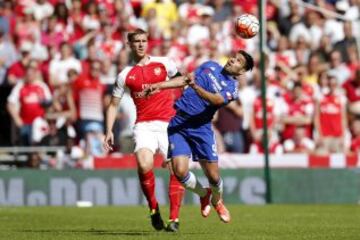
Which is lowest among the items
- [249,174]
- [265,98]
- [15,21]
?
[249,174]

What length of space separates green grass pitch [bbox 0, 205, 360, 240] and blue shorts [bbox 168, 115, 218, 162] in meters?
0.92

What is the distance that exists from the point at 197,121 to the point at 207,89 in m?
0.44

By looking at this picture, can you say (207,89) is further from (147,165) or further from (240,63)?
(147,165)

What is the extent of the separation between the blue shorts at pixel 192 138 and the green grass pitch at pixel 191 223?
3.03 feet

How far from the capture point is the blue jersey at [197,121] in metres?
13.6

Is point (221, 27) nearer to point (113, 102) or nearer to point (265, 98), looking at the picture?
point (265, 98)

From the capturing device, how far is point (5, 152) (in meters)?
22.8

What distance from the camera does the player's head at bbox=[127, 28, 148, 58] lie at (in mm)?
13942

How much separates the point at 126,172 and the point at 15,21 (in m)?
5.17

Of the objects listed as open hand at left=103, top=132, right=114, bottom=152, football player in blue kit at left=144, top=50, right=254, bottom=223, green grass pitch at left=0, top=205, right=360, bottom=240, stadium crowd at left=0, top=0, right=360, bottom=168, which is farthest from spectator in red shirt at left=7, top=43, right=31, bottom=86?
football player in blue kit at left=144, top=50, right=254, bottom=223

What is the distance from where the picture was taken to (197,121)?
1377 cm

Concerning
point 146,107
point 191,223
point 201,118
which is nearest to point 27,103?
point 191,223

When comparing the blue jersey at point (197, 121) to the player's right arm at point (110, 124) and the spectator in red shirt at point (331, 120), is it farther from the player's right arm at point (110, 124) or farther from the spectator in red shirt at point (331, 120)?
the spectator in red shirt at point (331, 120)

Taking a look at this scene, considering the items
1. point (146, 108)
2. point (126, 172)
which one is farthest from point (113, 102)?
point (126, 172)
